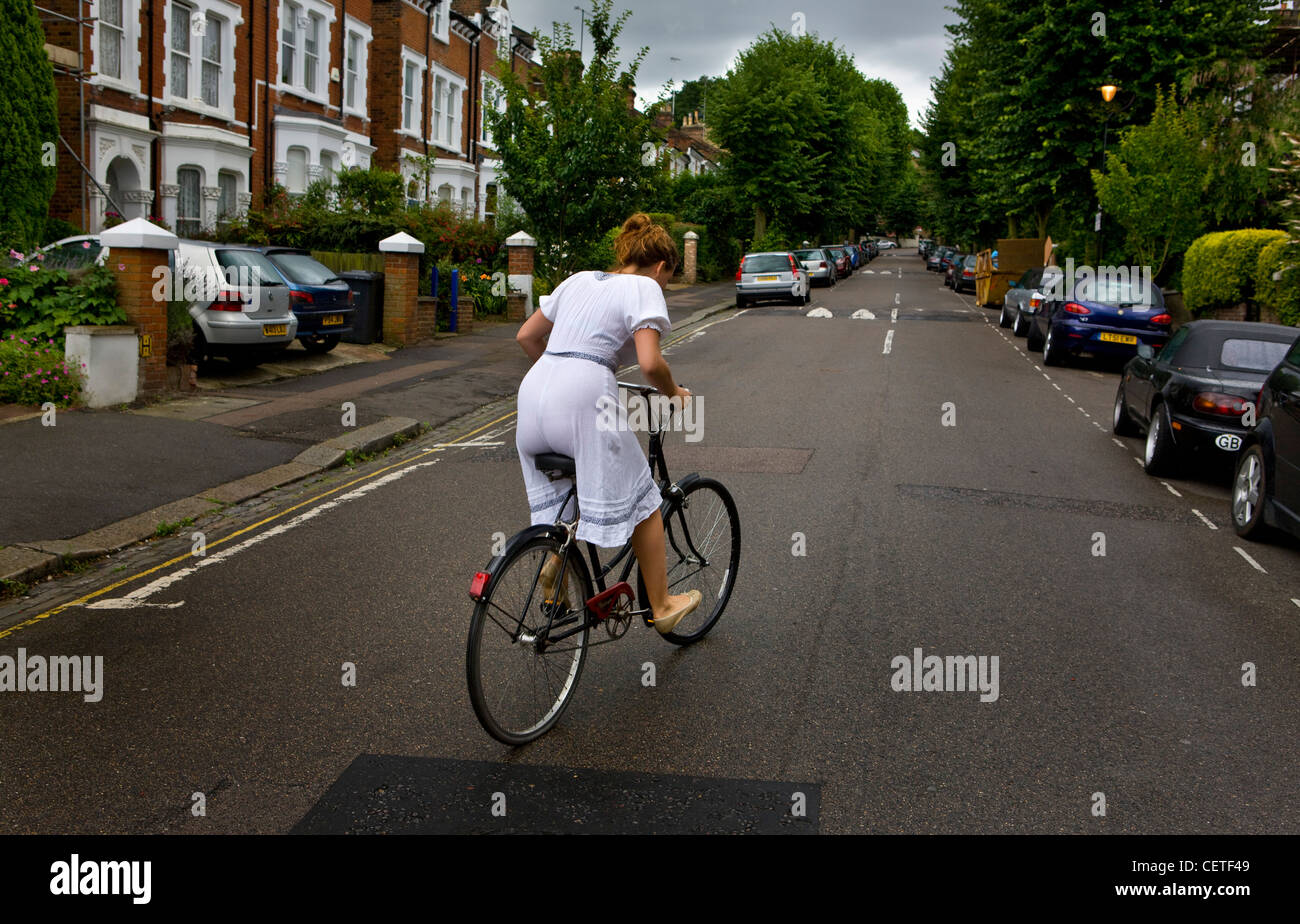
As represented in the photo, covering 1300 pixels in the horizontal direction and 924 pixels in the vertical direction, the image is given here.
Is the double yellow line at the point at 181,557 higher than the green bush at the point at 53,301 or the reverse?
the reverse

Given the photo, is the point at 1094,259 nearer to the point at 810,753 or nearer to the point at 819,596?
the point at 819,596

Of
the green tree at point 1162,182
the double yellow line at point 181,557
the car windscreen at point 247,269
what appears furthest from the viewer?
the green tree at point 1162,182

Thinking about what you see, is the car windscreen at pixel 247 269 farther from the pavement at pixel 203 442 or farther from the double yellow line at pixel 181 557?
the double yellow line at pixel 181 557

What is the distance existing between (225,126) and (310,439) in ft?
58.0

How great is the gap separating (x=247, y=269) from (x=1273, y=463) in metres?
11.3

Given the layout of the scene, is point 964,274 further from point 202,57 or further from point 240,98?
point 202,57

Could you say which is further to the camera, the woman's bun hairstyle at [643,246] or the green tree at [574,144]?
the green tree at [574,144]

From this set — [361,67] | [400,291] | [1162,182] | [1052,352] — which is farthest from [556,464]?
[361,67]

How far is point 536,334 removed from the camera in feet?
15.4

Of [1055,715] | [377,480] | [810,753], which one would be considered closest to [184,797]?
[810,753]

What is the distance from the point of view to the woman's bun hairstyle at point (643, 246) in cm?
464

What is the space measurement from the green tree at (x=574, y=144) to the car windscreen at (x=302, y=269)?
8172 mm

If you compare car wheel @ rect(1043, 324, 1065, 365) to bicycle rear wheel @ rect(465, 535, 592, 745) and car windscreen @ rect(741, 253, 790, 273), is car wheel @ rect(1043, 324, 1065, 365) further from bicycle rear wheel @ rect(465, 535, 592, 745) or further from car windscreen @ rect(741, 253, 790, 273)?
bicycle rear wheel @ rect(465, 535, 592, 745)

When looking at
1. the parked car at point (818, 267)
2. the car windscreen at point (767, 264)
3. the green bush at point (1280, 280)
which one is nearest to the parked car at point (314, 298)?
the green bush at point (1280, 280)
